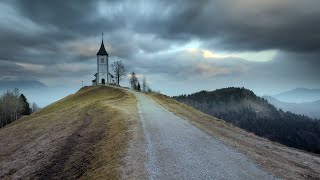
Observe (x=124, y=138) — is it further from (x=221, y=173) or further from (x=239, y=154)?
(x=221, y=173)

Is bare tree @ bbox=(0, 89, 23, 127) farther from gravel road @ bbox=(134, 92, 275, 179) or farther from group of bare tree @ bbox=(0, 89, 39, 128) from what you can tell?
gravel road @ bbox=(134, 92, 275, 179)

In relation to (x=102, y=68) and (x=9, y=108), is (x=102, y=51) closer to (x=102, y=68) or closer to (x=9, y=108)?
(x=102, y=68)

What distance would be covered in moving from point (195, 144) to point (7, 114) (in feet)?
431

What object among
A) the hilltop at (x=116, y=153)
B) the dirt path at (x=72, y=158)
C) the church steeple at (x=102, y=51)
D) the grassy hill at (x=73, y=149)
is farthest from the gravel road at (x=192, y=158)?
the church steeple at (x=102, y=51)

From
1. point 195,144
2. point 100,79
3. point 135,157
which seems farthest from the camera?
point 100,79

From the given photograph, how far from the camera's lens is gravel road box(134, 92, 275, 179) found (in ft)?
62.1

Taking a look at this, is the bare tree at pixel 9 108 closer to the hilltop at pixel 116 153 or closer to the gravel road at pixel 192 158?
the hilltop at pixel 116 153

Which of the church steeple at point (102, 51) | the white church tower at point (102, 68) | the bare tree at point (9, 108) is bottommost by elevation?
the bare tree at point (9, 108)

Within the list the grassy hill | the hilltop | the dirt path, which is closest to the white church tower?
the grassy hill

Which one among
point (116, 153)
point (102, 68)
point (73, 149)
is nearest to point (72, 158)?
point (73, 149)

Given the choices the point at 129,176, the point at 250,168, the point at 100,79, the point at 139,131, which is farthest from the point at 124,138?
the point at 100,79

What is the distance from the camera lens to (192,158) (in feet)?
72.4

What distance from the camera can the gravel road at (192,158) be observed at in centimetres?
1892

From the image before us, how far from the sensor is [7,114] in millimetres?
139500
